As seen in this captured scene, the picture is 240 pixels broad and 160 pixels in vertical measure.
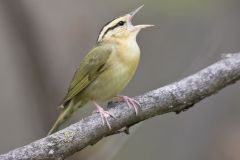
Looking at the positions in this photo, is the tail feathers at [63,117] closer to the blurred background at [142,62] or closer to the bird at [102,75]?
the bird at [102,75]

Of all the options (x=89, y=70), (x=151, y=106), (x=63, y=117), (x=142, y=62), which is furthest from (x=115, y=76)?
(x=142, y=62)

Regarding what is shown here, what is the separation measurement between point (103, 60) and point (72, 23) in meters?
1.89

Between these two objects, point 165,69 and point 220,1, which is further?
point 165,69

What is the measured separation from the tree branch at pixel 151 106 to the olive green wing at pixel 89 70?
72cm

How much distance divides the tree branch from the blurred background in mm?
1489

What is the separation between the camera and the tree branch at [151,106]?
4.68m

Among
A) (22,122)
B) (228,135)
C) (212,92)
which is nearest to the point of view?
(212,92)

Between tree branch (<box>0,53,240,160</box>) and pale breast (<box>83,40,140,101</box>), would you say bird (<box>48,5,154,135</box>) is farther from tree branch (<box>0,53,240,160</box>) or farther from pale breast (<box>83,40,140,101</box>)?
tree branch (<box>0,53,240,160</box>)

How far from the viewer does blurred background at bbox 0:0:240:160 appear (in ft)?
23.8

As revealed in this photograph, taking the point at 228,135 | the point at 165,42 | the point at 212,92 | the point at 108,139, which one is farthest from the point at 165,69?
the point at 212,92

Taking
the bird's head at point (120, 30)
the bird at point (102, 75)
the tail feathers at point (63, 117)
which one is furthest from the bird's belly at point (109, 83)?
the bird's head at point (120, 30)

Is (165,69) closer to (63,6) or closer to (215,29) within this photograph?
(215,29)

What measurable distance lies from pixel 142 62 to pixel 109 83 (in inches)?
114

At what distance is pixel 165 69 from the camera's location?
8766mm
